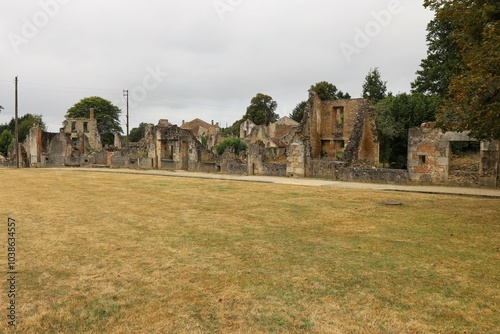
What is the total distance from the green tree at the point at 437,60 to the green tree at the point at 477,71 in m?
23.7

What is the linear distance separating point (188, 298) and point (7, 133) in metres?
65.7

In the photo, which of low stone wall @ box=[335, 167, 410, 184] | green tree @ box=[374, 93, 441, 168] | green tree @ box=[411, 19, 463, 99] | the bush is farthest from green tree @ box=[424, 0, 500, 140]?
the bush

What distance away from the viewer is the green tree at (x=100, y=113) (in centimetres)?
6919

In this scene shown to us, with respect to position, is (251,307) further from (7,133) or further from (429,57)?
(7,133)

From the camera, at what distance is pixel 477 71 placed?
29.2 feet

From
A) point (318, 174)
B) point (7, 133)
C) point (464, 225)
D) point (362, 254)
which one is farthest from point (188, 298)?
point (7, 133)

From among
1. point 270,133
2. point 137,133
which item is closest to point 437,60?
point 270,133

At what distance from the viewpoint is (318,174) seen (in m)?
22.6

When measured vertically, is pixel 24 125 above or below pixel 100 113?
below

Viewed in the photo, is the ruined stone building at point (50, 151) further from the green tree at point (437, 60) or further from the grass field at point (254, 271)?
the green tree at point (437, 60)

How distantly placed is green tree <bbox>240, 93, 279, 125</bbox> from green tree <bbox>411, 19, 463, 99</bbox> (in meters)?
38.4

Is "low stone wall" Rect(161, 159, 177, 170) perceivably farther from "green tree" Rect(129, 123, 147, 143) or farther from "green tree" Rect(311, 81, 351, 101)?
"green tree" Rect(129, 123, 147, 143)

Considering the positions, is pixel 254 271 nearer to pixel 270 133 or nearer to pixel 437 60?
pixel 437 60

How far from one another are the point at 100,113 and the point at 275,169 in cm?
5480
